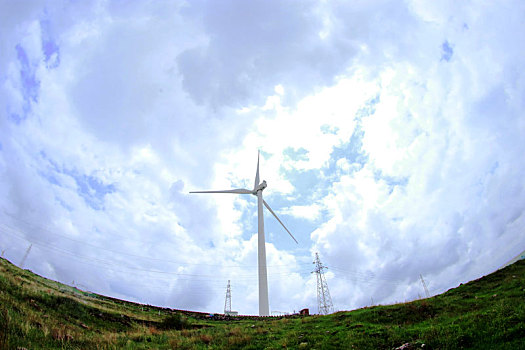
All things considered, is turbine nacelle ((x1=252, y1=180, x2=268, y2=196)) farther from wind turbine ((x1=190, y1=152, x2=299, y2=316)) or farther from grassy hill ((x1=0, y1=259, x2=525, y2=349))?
grassy hill ((x1=0, y1=259, x2=525, y2=349))

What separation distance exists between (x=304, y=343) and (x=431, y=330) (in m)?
7.00

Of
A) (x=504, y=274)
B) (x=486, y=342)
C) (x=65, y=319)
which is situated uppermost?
(x=504, y=274)

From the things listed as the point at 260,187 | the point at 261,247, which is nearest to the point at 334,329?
the point at 261,247

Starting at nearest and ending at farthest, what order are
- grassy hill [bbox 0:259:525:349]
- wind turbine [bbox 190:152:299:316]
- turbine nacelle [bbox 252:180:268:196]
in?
grassy hill [bbox 0:259:525:349] → wind turbine [bbox 190:152:299:316] → turbine nacelle [bbox 252:180:268:196]

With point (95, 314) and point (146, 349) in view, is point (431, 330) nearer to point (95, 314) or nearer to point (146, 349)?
point (146, 349)

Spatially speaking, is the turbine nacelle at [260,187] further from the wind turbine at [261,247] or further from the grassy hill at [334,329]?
the grassy hill at [334,329]

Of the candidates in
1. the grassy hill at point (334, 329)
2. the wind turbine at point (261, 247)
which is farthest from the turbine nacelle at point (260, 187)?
the grassy hill at point (334, 329)

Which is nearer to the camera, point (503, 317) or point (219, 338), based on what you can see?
point (503, 317)

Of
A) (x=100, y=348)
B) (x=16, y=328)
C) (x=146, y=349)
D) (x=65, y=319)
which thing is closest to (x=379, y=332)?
(x=146, y=349)

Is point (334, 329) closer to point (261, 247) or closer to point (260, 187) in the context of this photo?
point (261, 247)

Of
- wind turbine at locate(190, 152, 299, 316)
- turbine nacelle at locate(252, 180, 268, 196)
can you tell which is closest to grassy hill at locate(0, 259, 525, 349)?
wind turbine at locate(190, 152, 299, 316)

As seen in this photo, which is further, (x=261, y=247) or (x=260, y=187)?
(x=260, y=187)

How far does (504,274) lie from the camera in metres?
31.5

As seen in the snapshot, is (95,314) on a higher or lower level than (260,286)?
lower
